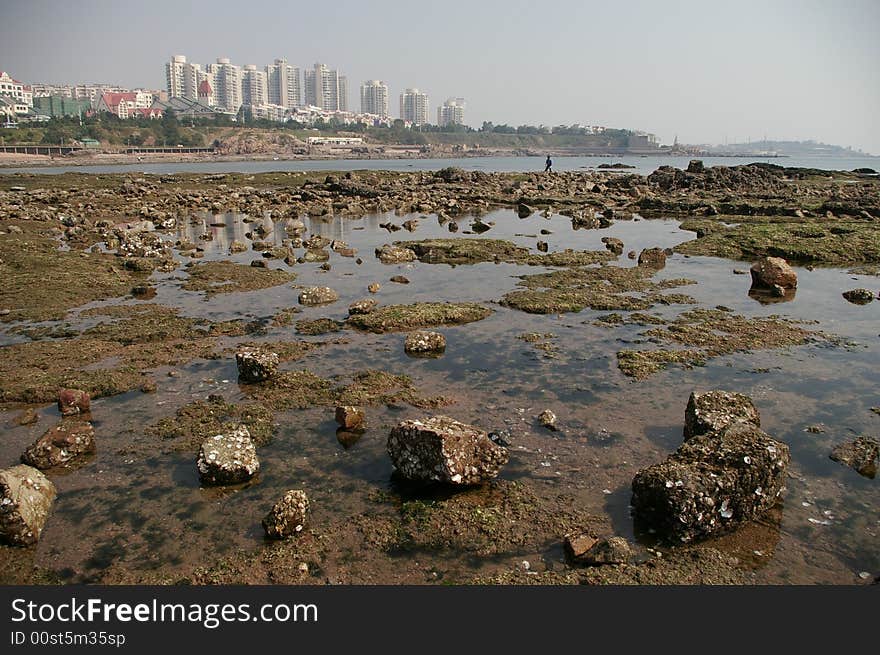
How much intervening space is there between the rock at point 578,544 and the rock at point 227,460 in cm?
501

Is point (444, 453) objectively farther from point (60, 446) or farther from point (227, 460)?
point (60, 446)

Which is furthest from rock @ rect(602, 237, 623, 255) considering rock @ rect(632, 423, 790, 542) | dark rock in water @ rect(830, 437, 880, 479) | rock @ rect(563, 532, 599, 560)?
rock @ rect(563, 532, 599, 560)

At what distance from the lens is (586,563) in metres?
7.41

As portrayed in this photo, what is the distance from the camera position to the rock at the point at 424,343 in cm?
1481

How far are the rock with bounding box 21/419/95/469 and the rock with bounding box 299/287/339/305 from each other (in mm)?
9593

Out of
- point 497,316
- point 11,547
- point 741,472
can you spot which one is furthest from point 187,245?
point 741,472

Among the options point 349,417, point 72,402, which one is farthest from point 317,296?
point 349,417

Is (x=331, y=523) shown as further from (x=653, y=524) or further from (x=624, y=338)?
(x=624, y=338)

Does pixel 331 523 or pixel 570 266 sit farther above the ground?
pixel 570 266

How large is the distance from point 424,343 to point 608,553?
825 centimetres

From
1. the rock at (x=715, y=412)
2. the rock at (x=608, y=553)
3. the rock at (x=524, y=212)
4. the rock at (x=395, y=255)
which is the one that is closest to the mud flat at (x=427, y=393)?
the rock at (x=608, y=553)

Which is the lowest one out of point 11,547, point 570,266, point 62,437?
point 11,547

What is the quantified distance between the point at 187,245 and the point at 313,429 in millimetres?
21921

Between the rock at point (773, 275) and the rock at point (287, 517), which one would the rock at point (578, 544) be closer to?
→ the rock at point (287, 517)
